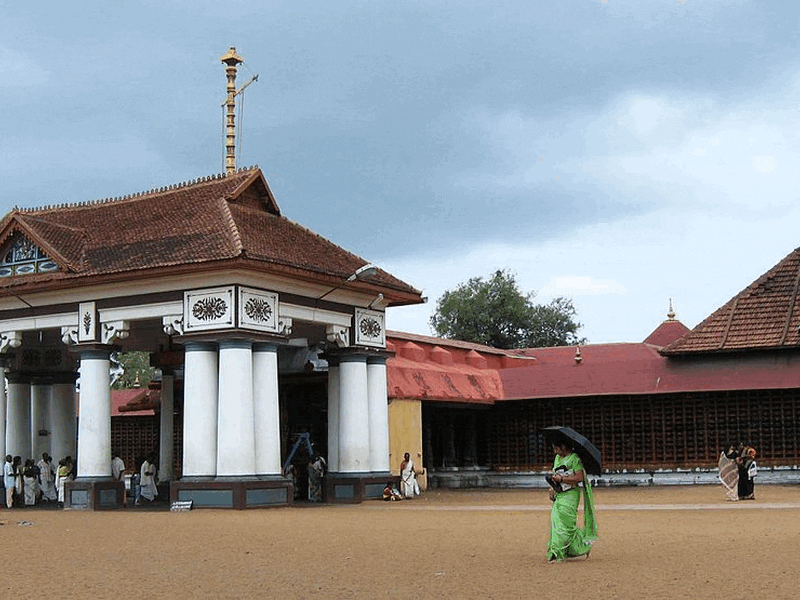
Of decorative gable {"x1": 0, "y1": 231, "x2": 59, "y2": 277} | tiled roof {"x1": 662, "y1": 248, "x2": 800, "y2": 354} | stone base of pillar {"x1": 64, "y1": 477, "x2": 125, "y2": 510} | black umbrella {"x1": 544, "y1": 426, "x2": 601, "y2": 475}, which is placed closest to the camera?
black umbrella {"x1": 544, "y1": 426, "x2": 601, "y2": 475}

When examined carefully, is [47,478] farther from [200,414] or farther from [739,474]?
[739,474]

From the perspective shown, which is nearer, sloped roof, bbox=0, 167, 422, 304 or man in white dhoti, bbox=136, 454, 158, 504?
sloped roof, bbox=0, 167, 422, 304

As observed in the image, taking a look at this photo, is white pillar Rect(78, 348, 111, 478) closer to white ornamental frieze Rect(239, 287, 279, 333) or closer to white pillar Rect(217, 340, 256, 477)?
Answer: white pillar Rect(217, 340, 256, 477)

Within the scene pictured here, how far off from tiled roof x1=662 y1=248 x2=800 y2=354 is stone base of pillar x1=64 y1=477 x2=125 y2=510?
15.0m

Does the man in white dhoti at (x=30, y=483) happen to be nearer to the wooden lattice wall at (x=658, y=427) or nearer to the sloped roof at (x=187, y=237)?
the sloped roof at (x=187, y=237)

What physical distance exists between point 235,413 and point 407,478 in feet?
19.3

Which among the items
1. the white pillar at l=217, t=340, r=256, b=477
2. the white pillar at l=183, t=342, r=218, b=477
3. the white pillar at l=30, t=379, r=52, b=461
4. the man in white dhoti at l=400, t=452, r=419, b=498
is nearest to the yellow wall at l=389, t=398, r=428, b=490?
the man in white dhoti at l=400, t=452, r=419, b=498

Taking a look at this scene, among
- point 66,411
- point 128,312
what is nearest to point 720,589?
point 128,312

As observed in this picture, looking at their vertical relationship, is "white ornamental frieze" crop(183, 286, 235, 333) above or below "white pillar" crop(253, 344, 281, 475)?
above

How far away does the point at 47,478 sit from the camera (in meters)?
30.1

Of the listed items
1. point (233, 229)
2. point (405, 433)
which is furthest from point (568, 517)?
point (405, 433)

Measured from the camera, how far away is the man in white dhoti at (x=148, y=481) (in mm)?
29800

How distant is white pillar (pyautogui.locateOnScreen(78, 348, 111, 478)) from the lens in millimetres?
25422

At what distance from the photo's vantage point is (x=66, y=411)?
31875mm
